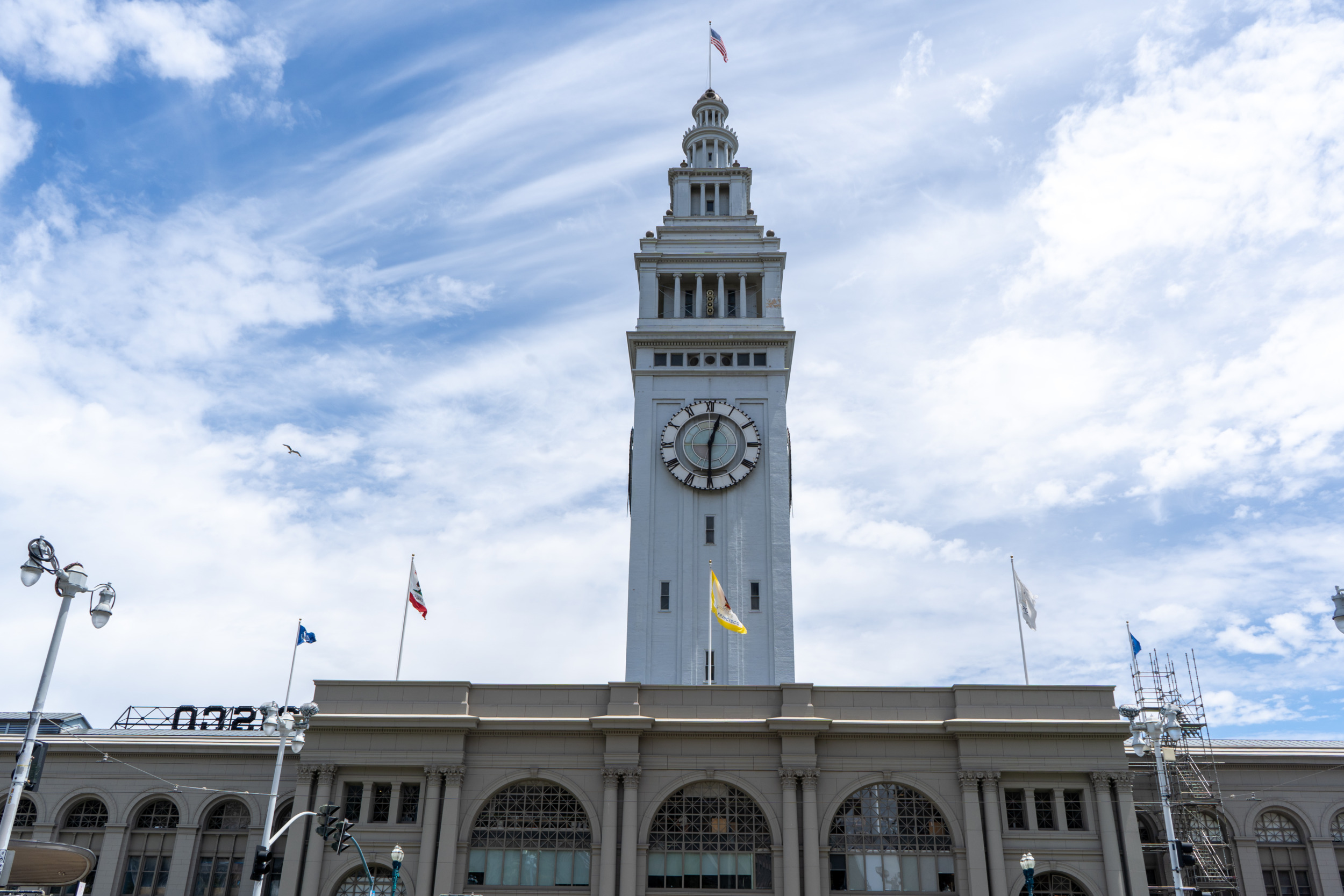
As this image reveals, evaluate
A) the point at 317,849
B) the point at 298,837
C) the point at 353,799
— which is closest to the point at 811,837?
the point at 353,799

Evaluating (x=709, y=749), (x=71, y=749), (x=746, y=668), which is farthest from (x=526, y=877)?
(x=71, y=749)

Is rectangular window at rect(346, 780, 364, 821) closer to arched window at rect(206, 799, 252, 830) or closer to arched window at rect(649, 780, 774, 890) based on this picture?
arched window at rect(206, 799, 252, 830)

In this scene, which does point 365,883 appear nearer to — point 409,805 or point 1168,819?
point 409,805

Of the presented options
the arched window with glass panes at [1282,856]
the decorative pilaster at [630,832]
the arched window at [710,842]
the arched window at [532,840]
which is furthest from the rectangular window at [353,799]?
the arched window with glass panes at [1282,856]

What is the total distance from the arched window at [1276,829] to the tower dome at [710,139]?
4737 cm

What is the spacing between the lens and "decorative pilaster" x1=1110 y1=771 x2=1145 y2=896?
4078 cm

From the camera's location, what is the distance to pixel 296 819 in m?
40.7

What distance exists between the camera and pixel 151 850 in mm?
47938

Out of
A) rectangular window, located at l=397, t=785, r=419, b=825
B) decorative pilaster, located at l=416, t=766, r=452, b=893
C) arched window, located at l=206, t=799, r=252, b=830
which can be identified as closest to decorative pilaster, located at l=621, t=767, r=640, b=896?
decorative pilaster, located at l=416, t=766, r=452, b=893

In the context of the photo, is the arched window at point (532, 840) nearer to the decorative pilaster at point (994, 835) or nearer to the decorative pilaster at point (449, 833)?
the decorative pilaster at point (449, 833)

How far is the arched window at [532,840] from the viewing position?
139 ft

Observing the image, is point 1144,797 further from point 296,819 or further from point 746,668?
point 296,819

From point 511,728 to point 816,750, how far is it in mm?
12604

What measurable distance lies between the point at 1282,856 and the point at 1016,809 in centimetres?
1411
